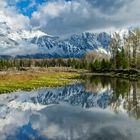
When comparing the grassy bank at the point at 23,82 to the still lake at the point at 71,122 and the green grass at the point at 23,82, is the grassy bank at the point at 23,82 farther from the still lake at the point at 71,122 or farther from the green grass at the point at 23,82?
the still lake at the point at 71,122

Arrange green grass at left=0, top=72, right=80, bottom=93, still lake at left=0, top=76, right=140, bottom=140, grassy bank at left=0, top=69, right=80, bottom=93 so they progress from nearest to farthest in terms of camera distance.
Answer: still lake at left=0, top=76, right=140, bottom=140 < green grass at left=0, top=72, right=80, bottom=93 < grassy bank at left=0, top=69, right=80, bottom=93

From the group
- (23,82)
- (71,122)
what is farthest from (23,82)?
(71,122)

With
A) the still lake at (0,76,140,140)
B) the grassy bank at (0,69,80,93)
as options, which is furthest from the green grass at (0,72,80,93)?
the still lake at (0,76,140,140)

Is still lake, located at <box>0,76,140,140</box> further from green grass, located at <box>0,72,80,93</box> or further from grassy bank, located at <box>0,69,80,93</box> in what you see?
grassy bank, located at <box>0,69,80,93</box>

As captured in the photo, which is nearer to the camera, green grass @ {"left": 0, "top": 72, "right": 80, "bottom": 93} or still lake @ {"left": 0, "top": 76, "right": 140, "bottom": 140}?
still lake @ {"left": 0, "top": 76, "right": 140, "bottom": 140}

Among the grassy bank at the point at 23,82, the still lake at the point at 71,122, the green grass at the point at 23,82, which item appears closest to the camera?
the still lake at the point at 71,122

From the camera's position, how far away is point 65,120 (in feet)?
92.8

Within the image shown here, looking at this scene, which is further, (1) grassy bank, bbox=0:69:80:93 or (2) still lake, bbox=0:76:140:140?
(1) grassy bank, bbox=0:69:80:93

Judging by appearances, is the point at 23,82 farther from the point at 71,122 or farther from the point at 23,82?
the point at 71,122

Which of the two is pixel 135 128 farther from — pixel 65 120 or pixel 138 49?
pixel 138 49

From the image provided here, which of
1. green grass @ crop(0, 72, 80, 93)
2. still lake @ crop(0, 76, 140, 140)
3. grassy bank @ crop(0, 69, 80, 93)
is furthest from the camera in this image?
grassy bank @ crop(0, 69, 80, 93)

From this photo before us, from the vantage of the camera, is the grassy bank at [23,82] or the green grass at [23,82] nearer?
the green grass at [23,82]

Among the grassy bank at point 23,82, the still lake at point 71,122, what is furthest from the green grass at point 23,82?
the still lake at point 71,122

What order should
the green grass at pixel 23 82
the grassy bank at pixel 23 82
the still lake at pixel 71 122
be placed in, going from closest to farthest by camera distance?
1. the still lake at pixel 71 122
2. the green grass at pixel 23 82
3. the grassy bank at pixel 23 82
